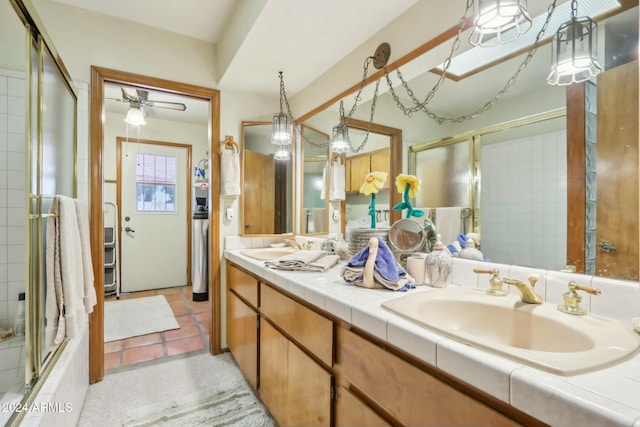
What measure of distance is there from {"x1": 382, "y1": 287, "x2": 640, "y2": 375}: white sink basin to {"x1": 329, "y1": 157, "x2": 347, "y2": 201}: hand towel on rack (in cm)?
108

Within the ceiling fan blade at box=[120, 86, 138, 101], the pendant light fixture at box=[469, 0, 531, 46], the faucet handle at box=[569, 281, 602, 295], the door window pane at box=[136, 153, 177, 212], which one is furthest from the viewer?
the door window pane at box=[136, 153, 177, 212]

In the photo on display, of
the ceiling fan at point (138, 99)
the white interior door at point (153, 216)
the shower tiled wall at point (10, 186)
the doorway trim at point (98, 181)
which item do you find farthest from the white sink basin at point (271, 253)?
the white interior door at point (153, 216)

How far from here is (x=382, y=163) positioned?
1.73m

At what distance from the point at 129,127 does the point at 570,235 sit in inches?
183

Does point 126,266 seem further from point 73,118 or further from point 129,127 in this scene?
point 73,118


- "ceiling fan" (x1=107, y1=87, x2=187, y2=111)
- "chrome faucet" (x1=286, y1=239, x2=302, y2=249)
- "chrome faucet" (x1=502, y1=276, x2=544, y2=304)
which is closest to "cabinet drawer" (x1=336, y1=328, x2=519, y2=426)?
"chrome faucet" (x1=502, y1=276, x2=544, y2=304)

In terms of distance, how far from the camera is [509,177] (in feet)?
3.73

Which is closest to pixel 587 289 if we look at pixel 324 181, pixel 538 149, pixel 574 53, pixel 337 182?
pixel 538 149

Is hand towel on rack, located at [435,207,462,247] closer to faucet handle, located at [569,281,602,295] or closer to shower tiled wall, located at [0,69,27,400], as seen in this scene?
faucet handle, located at [569,281,602,295]

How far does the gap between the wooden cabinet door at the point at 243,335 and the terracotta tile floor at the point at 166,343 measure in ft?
1.53

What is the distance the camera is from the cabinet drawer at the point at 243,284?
69.1 inches

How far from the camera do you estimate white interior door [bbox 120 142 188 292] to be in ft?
13.2

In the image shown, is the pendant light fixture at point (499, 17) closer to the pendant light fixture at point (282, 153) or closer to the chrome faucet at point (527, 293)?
the chrome faucet at point (527, 293)

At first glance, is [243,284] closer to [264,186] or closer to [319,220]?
[319,220]
